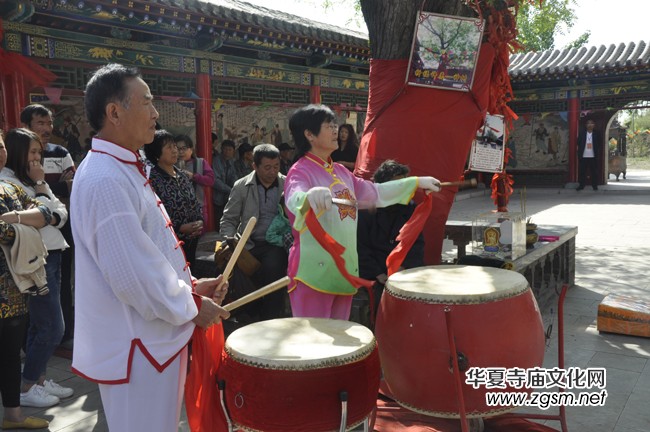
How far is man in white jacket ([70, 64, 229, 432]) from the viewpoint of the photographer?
1.89 m

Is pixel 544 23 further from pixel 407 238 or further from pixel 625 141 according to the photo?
pixel 407 238

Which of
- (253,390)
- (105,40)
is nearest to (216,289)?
(253,390)

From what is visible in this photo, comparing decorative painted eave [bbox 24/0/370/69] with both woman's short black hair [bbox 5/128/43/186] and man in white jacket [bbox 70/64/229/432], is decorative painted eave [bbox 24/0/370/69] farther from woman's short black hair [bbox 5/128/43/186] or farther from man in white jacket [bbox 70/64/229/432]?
man in white jacket [bbox 70/64/229/432]

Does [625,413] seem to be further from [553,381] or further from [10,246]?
[10,246]

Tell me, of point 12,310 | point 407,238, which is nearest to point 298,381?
point 407,238

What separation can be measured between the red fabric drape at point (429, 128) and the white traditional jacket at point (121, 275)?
264 cm

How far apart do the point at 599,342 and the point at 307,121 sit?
3.11 meters

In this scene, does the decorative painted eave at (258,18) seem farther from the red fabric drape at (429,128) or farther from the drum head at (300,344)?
the drum head at (300,344)

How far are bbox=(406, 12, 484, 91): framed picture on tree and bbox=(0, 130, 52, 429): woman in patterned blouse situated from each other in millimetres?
2708

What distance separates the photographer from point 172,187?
171 inches

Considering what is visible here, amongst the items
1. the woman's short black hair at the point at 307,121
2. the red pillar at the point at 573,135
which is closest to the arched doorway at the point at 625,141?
the red pillar at the point at 573,135

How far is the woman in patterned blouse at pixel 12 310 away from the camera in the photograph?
3178mm

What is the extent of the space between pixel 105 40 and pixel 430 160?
4759mm

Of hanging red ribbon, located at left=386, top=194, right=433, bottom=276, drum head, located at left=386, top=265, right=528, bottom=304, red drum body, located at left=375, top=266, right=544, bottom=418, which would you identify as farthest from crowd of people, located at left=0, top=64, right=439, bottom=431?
red drum body, located at left=375, top=266, right=544, bottom=418
